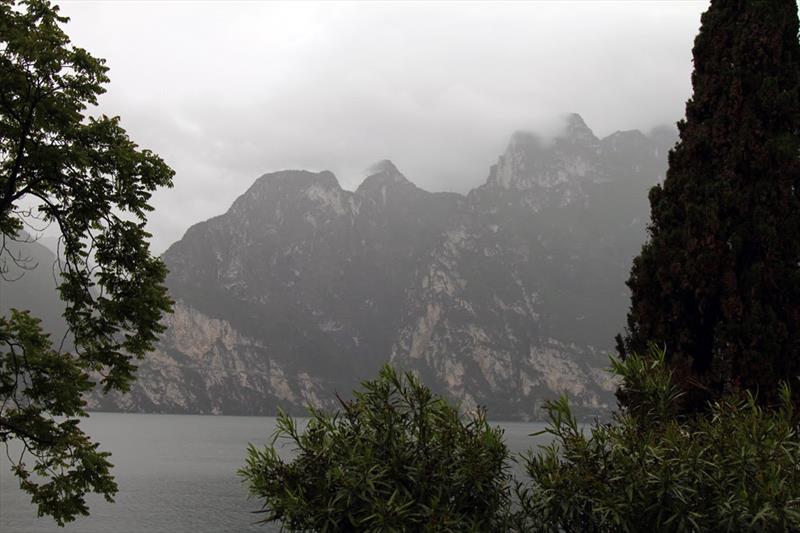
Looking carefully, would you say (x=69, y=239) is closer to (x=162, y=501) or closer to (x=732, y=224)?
(x=732, y=224)

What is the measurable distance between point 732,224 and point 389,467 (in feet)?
42.8

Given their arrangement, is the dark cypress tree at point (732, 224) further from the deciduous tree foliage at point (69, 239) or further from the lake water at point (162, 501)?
the lake water at point (162, 501)

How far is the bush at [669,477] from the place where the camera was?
6.77 metres

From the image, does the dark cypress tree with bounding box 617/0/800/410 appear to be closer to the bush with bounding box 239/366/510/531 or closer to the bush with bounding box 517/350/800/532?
the bush with bounding box 517/350/800/532

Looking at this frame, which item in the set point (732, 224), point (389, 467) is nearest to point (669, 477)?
point (389, 467)

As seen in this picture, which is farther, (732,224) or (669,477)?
(732,224)

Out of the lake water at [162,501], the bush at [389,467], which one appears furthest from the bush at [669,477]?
the lake water at [162,501]

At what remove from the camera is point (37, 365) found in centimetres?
1281

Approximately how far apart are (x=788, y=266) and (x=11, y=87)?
60.2ft

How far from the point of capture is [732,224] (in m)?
16.4

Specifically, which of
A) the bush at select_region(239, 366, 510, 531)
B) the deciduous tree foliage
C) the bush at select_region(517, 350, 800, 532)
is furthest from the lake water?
the bush at select_region(517, 350, 800, 532)

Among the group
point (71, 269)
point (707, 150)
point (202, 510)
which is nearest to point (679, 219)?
point (707, 150)

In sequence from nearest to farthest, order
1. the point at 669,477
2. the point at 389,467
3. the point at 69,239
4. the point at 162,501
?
1. the point at 669,477
2. the point at 389,467
3. the point at 69,239
4. the point at 162,501

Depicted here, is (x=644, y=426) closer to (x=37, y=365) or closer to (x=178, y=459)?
(x=37, y=365)
